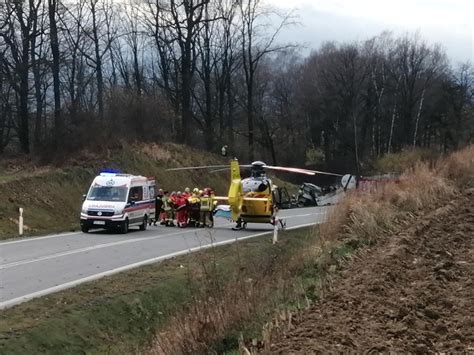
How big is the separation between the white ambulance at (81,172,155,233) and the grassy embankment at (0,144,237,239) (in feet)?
5.50

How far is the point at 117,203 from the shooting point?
25281mm

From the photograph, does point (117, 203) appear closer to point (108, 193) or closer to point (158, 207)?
point (108, 193)

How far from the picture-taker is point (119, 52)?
231 ft

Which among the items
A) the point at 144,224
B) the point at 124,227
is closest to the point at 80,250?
the point at 124,227

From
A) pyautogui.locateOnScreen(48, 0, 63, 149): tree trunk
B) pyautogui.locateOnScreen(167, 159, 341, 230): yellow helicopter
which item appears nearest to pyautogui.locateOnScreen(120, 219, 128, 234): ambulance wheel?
pyautogui.locateOnScreen(167, 159, 341, 230): yellow helicopter

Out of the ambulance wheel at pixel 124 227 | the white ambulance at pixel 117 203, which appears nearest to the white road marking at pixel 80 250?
the ambulance wheel at pixel 124 227

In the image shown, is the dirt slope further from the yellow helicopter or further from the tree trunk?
the tree trunk

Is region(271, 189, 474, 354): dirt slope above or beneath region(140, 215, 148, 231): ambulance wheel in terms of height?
above

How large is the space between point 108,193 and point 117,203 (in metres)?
0.86

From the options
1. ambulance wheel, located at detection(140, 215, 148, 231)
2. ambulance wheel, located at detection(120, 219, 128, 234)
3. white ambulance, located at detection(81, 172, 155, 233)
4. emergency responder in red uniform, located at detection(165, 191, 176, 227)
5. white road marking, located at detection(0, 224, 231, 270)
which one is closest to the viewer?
white road marking, located at detection(0, 224, 231, 270)

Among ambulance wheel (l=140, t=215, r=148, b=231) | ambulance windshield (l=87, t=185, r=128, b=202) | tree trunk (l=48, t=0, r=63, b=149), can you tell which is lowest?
ambulance wheel (l=140, t=215, r=148, b=231)

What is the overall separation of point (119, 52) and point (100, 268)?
188ft

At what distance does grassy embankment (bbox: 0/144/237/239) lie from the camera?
89.3 ft

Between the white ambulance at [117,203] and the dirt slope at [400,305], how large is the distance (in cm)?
1656
